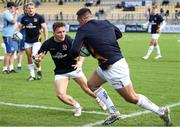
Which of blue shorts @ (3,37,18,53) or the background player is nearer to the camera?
the background player

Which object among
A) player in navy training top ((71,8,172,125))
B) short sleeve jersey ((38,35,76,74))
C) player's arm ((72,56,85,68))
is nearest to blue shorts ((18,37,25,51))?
short sleeve jersey ((38,35,76,74))

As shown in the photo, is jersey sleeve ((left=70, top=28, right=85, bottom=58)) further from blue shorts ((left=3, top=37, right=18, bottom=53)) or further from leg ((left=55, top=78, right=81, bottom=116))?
blue shorts ((left=3, top=37, right=18, bottom=53))

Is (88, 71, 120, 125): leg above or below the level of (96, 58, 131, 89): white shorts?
below

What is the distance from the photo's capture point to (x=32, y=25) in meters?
14.1

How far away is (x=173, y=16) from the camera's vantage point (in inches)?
2151

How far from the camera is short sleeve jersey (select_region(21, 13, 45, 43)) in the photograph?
46.0ft

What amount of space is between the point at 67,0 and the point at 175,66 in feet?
180

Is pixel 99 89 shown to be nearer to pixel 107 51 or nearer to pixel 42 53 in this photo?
pixel 107 51

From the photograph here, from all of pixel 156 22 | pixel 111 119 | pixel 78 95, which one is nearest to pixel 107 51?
pixel 111 119

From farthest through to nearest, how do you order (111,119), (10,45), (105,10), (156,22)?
(105,10) < (156,22) < (10,45) < (111,119)

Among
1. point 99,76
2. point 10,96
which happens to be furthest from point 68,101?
point 10,96

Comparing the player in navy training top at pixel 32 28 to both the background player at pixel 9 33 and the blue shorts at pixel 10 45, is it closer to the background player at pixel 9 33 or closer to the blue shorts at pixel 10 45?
the background player at pixel 9 33

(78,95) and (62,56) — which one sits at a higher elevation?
(62,56)

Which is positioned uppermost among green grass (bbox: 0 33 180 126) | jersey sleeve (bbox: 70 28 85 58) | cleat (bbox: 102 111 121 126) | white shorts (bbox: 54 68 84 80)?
jersey sleeve (bbox: 70 28 85 58)
